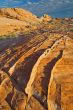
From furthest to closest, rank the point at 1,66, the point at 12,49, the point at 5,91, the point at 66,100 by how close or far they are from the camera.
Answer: the point at 12,49 → the point at 1,66 → the point at 5,91 → the point at 66,100

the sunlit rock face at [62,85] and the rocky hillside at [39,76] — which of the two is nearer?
the sunlit rock face at [62,85]

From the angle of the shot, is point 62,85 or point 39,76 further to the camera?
point 39,76

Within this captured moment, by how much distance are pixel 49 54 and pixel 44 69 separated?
110 centimetres

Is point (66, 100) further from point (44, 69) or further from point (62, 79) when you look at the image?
point (44, 69)

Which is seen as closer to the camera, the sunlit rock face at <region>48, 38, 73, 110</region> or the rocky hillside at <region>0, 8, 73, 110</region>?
the sunlit rock face at <region>48, 38, 73, 110</region>

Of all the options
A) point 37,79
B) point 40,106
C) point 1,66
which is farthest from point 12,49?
point 40,106

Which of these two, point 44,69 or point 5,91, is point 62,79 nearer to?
point 44,69

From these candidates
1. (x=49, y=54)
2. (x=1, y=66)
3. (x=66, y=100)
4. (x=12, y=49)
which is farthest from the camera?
(x=12, y=49)

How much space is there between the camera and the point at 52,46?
42.5ft

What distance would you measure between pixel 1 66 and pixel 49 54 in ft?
7.77

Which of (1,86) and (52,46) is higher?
(52,46)

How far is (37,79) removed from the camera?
10797 mm

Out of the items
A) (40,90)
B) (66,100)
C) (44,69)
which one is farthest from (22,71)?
(66,100)

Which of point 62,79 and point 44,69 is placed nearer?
point 62,79
